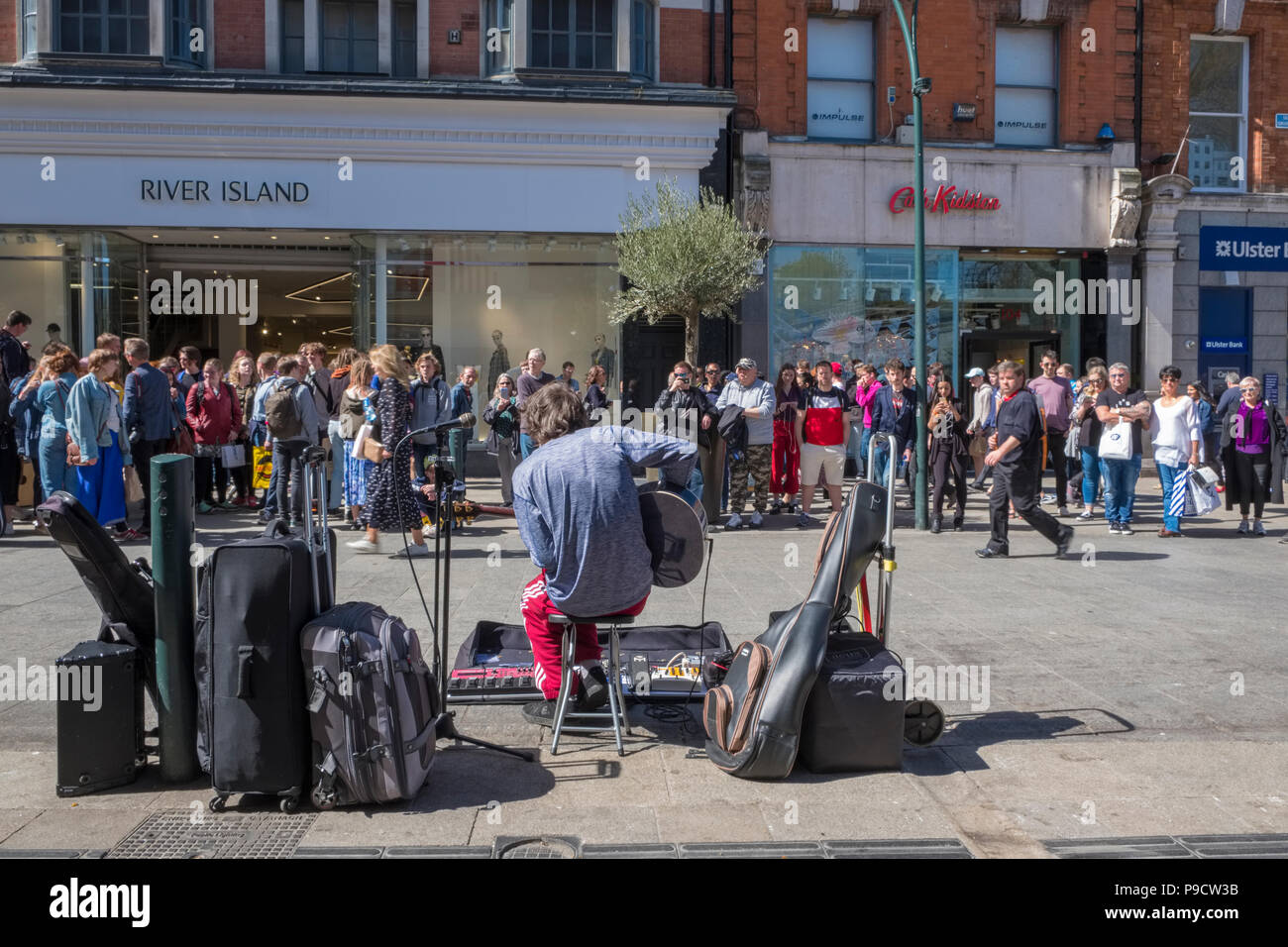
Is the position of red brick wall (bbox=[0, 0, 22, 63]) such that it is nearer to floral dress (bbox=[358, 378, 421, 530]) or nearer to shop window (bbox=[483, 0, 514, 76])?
shop window (bbox=[483, 0, 514, 76])

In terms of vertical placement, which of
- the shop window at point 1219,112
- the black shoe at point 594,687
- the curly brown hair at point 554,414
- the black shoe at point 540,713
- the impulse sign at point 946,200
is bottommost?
the black shoe at point 540,713

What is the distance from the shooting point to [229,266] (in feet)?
61.7

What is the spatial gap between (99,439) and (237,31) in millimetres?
9238

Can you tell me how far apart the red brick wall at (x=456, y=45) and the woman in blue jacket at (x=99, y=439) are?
336 inches

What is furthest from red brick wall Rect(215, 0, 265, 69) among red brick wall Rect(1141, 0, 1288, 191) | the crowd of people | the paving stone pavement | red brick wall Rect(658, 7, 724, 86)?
red brick wall Rect(1141, 0, 1288, 191)

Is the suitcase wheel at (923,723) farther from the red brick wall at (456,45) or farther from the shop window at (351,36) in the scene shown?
the shop window at (351,36)

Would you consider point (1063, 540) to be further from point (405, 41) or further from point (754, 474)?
point (405, 41)

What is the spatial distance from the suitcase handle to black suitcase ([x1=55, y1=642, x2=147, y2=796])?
0.61m

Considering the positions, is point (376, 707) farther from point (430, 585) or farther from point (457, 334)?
point (457, 334)

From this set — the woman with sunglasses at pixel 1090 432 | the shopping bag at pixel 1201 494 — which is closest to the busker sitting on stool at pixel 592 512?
the shopping bag at pixel 1201 494

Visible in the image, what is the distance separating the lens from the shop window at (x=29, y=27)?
17.2m

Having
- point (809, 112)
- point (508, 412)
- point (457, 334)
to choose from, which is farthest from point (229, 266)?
point (809, 112)

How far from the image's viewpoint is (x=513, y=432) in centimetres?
1416

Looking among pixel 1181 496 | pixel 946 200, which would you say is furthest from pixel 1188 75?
pixel 1181 496
